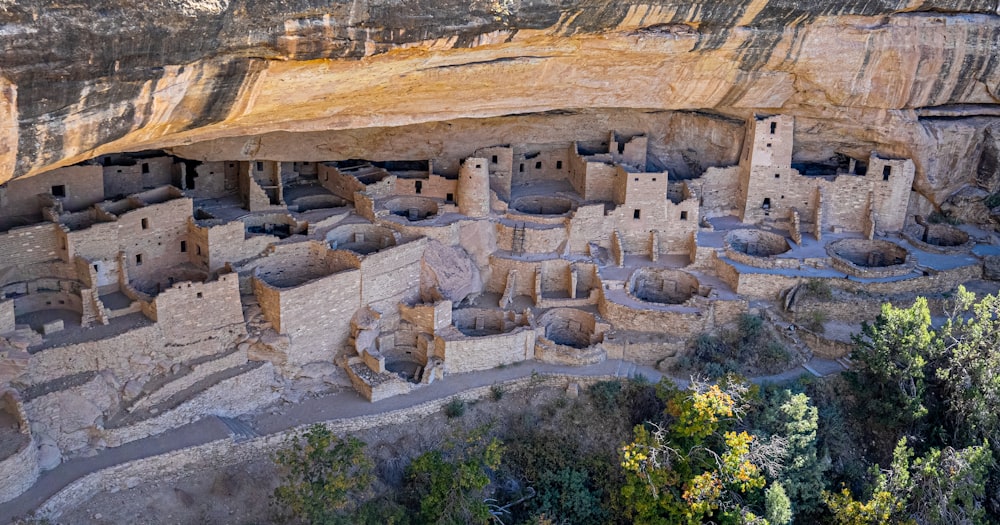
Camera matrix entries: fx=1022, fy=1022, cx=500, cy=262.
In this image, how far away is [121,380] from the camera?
13750mm

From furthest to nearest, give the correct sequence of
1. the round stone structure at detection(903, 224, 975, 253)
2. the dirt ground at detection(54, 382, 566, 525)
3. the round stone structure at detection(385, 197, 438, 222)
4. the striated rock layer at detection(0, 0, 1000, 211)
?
the round stone structure at detection(903, 224, 975, 253), the round stone structure at detection(385, 197, 438, 222), the dirt ground at detection(54, 382, 566, 525), the striated rock layer at detection(0, 0, 1000, 211)

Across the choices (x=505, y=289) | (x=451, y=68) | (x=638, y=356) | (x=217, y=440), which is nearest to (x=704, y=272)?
(x=638, y=356)

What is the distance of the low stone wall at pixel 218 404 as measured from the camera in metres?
13.4

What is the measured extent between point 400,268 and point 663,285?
189 inches

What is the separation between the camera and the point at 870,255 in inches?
736

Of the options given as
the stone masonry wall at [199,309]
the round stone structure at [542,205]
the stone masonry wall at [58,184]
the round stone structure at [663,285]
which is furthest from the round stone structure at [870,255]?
the stone masonry wall at [58,184]

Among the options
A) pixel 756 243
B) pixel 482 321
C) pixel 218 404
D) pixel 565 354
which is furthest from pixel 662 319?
pixel 218 404

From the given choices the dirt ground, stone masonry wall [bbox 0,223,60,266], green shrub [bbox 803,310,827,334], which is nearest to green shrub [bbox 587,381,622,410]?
the dirt ground

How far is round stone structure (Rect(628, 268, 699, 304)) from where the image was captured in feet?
58.4

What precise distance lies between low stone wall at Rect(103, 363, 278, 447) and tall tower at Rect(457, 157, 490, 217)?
15.3 ft

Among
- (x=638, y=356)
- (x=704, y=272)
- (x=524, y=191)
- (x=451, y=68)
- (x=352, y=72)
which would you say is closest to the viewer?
(x=352, y=72)

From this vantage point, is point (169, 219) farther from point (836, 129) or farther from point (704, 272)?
point (836, 129)

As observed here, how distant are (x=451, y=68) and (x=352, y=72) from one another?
1.62 m

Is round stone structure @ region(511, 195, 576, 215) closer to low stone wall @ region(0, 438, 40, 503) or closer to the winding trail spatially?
the winding trail
